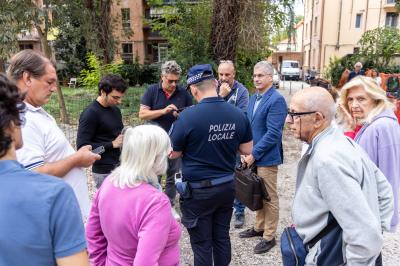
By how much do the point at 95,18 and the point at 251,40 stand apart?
6715 millimetres

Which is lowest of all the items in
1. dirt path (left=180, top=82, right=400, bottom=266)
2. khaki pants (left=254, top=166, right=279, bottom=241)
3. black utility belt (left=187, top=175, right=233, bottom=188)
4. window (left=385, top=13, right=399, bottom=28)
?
dirt path (left=180, top=82, right=400, bottom=266)

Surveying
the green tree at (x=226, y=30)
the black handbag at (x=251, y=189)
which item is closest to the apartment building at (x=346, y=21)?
the green tree at (x=226, y=30)

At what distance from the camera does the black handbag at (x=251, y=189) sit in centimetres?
350

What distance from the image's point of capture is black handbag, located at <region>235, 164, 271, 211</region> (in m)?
3.50

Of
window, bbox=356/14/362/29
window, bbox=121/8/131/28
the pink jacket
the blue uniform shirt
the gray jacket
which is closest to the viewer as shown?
the gray jacket

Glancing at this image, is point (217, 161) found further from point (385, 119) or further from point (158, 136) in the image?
point (385, 119)

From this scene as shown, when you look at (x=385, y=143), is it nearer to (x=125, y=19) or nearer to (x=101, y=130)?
(x=101, y=130)

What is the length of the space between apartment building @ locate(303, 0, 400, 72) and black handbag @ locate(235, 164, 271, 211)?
3353 centimetres

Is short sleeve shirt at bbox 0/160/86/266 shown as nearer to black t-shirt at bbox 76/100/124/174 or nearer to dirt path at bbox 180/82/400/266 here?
black t-shirt at bbox 76/100/124/174

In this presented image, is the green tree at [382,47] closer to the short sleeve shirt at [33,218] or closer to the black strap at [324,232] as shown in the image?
the black strap at [324,232]

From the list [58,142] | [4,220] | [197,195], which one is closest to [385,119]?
[197,195]

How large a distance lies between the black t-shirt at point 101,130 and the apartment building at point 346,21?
112 feet

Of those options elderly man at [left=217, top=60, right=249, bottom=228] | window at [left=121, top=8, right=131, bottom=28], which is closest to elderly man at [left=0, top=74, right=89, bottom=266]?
elderly man at [left=217, top=60, right=249, bottom=228]

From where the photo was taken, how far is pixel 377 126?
238 centimetres
